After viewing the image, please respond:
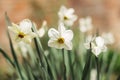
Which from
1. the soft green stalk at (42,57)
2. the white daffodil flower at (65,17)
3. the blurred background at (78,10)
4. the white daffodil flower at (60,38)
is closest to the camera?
the white daffodil flower at (60,38)

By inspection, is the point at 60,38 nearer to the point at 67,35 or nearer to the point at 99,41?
the point at 67,35

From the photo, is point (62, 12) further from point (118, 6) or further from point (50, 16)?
point (118, 6)

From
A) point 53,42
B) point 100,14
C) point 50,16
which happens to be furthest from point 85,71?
Answer: point 100,14

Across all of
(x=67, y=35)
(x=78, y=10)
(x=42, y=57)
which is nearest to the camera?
(x=67, y=35)

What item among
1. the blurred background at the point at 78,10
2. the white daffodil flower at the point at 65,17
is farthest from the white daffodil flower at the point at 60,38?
the blurred background at the point at 78,10

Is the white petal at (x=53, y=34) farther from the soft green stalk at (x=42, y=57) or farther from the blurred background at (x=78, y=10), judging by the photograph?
the blurred background at (x=78, y=10)

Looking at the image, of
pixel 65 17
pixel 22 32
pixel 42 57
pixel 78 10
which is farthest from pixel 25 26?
pixel 78 10

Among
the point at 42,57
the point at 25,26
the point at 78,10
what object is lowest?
the point at 78,10

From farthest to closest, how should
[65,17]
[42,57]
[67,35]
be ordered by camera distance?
1. [65,17]
2. [42,57]
3. [67,35]

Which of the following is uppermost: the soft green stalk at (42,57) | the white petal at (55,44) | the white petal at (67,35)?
the white petal at (67,35)

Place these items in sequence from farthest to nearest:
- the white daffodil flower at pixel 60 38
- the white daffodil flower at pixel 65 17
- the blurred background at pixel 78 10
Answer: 1. the blurred background at pixel 78 10
2. the white daffodil flower at pixel 65 17
3. the white daffodil flower at pixel 60 38

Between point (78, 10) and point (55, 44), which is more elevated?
point (55, 44)
